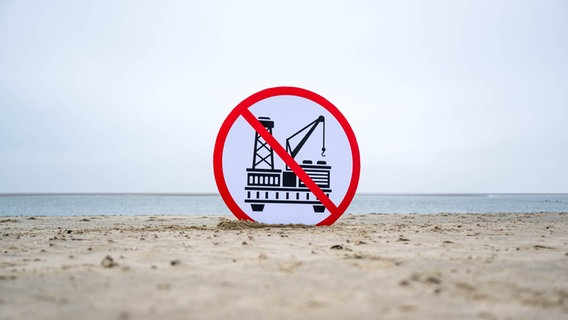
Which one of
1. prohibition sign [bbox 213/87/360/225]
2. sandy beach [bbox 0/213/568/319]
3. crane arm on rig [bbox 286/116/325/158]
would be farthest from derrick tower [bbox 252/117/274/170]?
sandy beach [bbox 0/213/568/319]

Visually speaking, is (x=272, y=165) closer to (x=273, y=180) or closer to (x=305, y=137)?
(x=273, y=180)

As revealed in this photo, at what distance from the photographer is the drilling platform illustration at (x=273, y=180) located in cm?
699

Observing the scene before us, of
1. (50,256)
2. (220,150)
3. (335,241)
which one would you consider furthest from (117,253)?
(220,150)

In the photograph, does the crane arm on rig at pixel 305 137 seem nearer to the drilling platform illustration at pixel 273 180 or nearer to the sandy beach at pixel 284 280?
the drilling platform illustration at pixel 273 180

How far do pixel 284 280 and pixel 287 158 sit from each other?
4.15m

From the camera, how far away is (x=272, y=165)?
22.9 feet

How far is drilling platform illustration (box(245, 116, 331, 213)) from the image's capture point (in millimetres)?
6988

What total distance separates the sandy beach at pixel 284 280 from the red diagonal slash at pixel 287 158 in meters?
2.32

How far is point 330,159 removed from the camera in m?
7.26

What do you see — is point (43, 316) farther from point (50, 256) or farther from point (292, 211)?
point (292, 211)

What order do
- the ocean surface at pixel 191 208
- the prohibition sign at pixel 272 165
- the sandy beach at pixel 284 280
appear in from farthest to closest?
the ocean surface at pixel 191 208, the prohibition sign at pixel 272 165, the sandy beach at pixel 284 280

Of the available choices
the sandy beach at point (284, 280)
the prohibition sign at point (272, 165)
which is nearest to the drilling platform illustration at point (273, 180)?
the prohibition sign at point (272, 165)

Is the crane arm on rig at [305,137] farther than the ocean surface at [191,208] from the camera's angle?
No

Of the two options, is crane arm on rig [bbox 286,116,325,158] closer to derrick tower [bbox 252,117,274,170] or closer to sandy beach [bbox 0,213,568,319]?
derrick tower [bbox 252,117,274,170]
